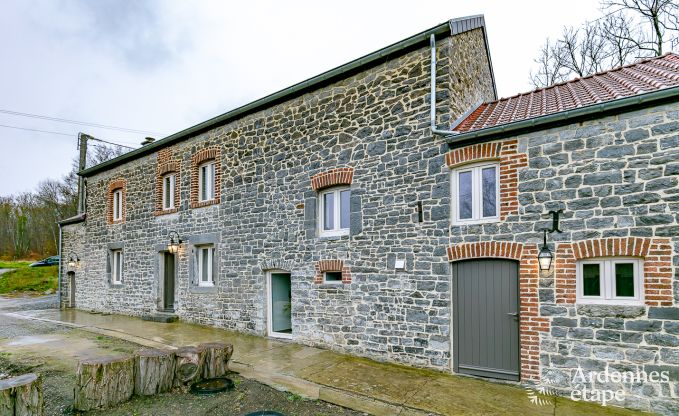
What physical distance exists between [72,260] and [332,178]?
13663 millimetres

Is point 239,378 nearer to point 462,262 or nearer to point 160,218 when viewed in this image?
point 462,262

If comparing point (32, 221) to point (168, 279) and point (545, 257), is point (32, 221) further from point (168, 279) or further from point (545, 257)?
point (545, 257)

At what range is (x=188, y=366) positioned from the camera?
19.1 ft

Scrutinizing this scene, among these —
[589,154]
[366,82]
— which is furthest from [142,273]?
[589,154]

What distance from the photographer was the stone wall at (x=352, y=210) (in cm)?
644

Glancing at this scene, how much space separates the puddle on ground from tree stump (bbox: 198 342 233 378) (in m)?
5.37

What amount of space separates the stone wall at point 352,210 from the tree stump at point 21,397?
15.2ft

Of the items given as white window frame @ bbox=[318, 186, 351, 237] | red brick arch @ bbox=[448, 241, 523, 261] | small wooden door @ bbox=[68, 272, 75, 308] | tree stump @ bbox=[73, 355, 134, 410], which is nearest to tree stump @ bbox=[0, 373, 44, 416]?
tree stump @ bbox=[73, 355, 134, 410]

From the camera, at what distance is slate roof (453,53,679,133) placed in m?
5.46

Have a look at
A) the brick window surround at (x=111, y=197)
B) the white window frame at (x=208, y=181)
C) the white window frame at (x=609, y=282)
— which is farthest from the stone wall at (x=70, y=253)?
the white window frame at (x=609, y=282)

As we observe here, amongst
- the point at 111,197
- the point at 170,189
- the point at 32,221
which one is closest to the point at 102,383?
the point at 170,189

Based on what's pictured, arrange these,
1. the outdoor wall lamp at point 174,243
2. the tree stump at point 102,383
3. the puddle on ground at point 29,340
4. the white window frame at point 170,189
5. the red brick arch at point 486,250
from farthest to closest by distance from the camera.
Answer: the white window frame at point 170,189 < the outdoor wall lamp at point 174,243 < the puddle on ground at point 29,340 < the red brick arch at point 486,250 < the tree stump at point 102,383

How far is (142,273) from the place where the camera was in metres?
12.2

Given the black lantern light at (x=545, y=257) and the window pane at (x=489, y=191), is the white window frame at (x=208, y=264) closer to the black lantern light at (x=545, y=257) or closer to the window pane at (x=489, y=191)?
the window pane at (x=489, y=191)
